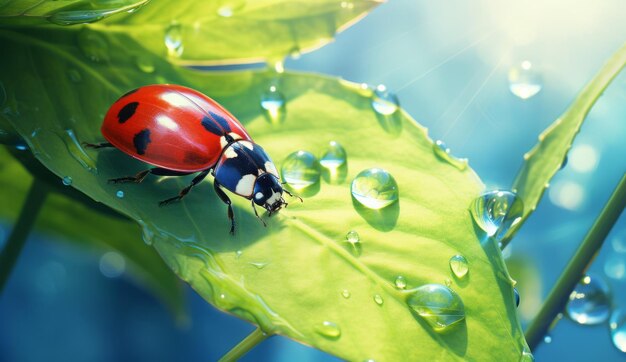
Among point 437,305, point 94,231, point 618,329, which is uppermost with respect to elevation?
point 437,305

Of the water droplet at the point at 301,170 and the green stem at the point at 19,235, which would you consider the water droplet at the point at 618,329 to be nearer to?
the water droplet at the point at 301,170

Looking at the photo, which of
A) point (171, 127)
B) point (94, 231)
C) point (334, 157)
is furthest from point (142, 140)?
point (94, 231)

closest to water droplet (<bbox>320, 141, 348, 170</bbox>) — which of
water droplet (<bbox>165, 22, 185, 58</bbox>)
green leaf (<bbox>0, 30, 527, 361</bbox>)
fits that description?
green leaf (<bbox>0, 30, 527, 361</bbox>)

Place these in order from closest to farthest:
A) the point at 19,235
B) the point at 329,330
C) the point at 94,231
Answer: the point at 329,330 → the point at 19,235 → the point at 94,231

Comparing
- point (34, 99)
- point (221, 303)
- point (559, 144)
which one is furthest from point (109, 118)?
point (559, 144)

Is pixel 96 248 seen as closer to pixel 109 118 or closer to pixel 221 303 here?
pixel 109 118

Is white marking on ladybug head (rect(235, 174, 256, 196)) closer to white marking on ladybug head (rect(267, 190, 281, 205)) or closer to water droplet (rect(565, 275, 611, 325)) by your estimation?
white marking on ladybug head (rect(267, 190, 281, 205))

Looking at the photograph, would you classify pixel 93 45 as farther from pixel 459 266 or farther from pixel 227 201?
pixel 459 266
